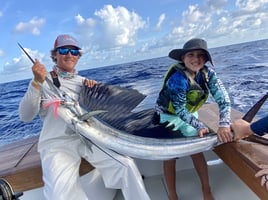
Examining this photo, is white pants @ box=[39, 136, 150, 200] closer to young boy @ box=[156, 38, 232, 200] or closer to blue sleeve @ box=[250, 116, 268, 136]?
young boy @ box=[156, 38, 232, 200]

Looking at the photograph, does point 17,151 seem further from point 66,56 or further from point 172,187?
point 172,187

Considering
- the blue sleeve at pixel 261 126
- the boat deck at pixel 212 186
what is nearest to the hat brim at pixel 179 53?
the blue sleeve at pixel 261 126

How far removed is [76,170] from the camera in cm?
197

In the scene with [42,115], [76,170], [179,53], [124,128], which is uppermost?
[179,53]

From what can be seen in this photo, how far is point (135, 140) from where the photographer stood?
6.39 ft

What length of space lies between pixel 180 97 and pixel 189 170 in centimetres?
98

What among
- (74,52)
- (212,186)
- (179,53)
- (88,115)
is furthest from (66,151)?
(212,186)

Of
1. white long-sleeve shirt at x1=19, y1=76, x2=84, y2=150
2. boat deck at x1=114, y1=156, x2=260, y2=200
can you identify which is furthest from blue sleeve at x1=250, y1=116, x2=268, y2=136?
white long-sleeve shirt at x1=19, y1=76, x2=84, y2=150

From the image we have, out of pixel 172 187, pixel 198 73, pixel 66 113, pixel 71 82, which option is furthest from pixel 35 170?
pixel 198 73

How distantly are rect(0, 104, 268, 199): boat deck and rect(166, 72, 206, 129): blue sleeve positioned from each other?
0.28 meters

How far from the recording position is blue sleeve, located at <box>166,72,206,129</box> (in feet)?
6.48

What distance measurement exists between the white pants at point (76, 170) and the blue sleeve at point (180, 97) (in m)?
0.44

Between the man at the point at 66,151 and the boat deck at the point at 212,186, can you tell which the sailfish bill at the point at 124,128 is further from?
the boat deck at the point at 212,186

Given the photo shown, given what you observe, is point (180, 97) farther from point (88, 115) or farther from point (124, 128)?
point (88, 115)
